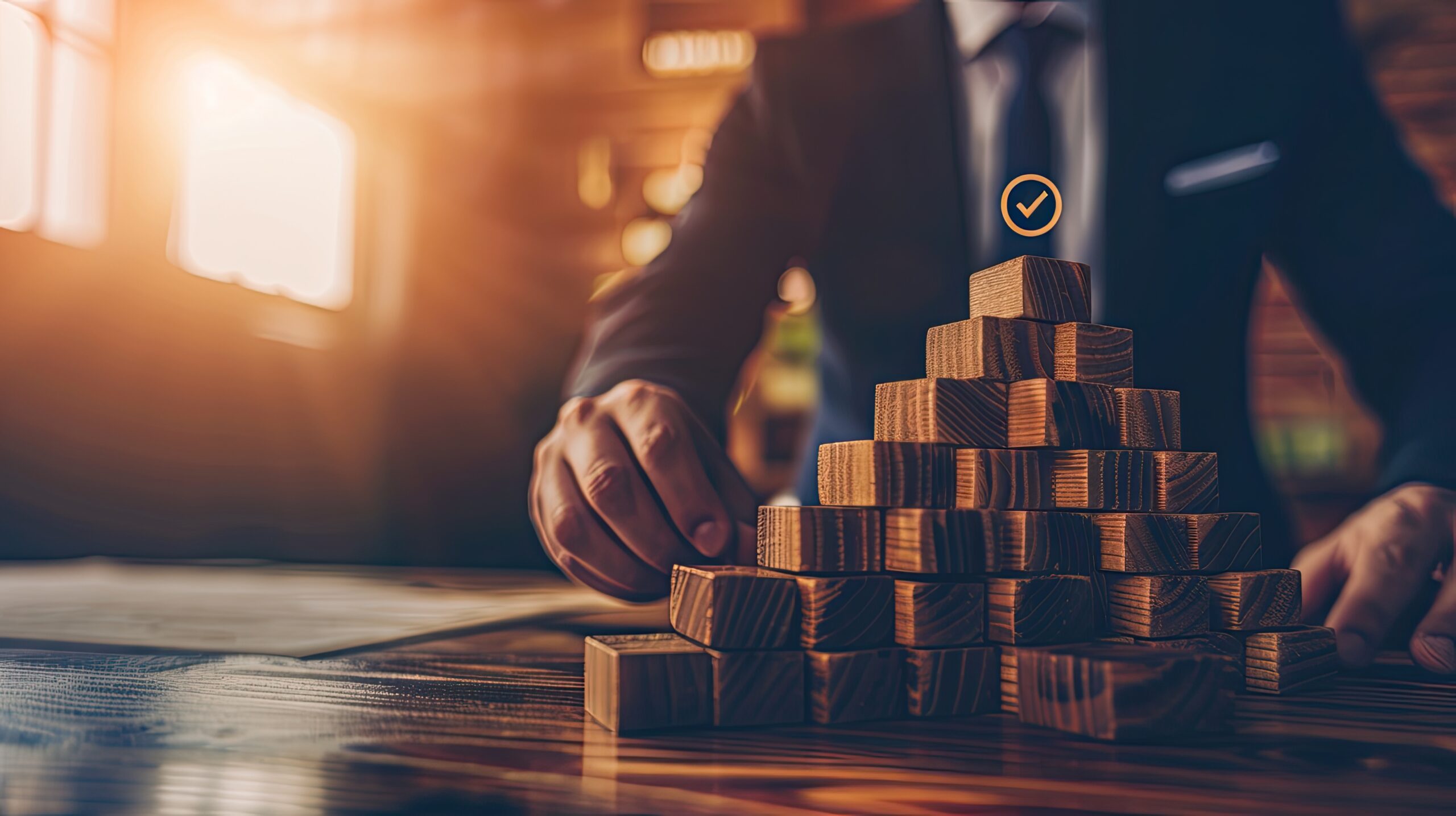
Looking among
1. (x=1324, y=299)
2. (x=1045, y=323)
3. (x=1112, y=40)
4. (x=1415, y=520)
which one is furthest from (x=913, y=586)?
(x=1324, y=299)

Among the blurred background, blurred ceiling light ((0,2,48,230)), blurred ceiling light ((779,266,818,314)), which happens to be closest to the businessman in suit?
the blurred background

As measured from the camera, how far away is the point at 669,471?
123cm

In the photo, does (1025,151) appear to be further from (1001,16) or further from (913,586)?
(913,586)

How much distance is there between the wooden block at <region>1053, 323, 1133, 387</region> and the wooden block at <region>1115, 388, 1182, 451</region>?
0.03 m

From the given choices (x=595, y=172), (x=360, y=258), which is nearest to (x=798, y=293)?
(x=595, y=172)

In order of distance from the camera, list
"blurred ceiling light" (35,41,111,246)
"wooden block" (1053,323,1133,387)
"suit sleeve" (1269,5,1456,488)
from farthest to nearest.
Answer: "blurred ceiling light" (35,41,111,246) < "suit sleeve" (1269,5,1456,488) < "wooden block" (1053,323,1133,387)

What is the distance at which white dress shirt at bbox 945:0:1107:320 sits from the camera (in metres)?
1.79

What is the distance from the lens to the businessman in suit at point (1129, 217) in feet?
5.82

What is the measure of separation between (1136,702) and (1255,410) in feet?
10.7

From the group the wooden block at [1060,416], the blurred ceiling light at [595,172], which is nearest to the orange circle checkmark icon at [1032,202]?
the wooden block at [1060,416]

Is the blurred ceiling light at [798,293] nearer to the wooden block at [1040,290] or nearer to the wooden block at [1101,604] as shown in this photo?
the wooden block at [1040,290]

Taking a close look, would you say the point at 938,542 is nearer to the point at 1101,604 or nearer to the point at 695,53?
the point at 1101,604

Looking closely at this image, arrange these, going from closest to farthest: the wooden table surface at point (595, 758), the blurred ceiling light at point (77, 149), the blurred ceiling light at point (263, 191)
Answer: the wooden table surface at point (595, 758) < the blurred ceiling light at point (77, 149) < the blurred ceiling light at point (263, 191)

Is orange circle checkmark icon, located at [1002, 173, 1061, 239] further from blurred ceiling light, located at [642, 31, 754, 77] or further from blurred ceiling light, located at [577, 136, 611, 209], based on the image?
blurred ceiling light, located at [577, 136, 611, 209]
